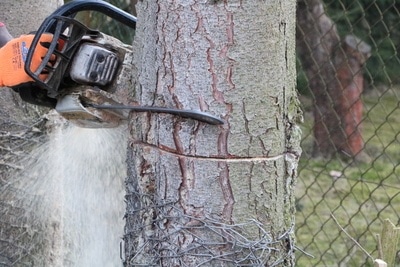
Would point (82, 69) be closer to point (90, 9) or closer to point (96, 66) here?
point (96, 66)

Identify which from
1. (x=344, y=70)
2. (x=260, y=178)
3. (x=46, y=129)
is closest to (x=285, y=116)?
(x=260, y=178)

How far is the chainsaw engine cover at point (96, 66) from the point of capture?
194cm

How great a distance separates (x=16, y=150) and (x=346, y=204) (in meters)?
3.17

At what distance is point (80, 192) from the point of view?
2676mm

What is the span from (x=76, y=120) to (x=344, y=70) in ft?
13.4

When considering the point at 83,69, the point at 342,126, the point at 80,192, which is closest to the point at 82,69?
the point at 83,69

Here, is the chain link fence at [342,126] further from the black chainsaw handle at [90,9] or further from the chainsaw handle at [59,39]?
the chainsaw handle at [59,39]

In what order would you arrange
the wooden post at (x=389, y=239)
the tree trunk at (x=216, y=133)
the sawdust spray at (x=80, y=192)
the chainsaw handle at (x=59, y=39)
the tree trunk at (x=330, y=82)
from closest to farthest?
1. the tree trunk at (x=216, y=133)
2. the chainsaw handle at (x=59, y=39)
3. the wooden post at (x=389, y=239)
4. the sawdust spray at (x=80, y=192)
5. the tree trunk at (x=330, y=82)

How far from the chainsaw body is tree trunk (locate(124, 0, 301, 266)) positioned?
0.15 meters

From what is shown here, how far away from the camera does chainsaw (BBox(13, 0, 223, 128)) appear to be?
75.9 inches

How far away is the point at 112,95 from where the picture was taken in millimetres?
1934

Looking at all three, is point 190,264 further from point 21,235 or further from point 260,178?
point 21,235

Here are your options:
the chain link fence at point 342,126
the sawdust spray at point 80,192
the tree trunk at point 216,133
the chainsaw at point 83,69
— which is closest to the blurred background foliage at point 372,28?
the chain link fence at point 342,126

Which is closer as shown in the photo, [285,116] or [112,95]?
[285,116]
